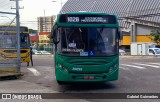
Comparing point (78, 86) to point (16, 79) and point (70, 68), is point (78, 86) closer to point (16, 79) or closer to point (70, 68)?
point (70, 68)

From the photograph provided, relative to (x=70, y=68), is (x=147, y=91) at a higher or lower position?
lower

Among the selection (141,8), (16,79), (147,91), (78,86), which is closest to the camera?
(147,91)

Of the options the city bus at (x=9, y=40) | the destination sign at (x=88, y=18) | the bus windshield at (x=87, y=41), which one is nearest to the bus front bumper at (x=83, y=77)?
the bus windshield at (x=87, y=41)

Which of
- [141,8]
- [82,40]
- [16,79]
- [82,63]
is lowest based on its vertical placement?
[16,79]

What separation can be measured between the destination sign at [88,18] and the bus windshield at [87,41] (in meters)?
0.29

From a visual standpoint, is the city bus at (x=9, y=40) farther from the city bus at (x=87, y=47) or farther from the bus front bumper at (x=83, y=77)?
the bus front bumper at (x=83, y=77)

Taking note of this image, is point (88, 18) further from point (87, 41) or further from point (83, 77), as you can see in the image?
point (83, 77)

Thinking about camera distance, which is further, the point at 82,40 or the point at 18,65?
the point at 18,65

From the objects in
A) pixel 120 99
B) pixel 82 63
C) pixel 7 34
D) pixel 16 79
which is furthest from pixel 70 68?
pixel 7 34

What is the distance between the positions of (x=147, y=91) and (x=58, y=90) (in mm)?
3298

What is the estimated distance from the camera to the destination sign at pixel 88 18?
42.9 ft

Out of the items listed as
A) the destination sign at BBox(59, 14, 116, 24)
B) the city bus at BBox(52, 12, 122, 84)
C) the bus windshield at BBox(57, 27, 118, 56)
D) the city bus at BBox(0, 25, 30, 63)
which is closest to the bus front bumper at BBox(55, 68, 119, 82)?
the city bus at BBox(52, 12, 122, 84)

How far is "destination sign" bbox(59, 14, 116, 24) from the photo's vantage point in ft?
42.9

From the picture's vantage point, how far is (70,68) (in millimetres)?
12781
